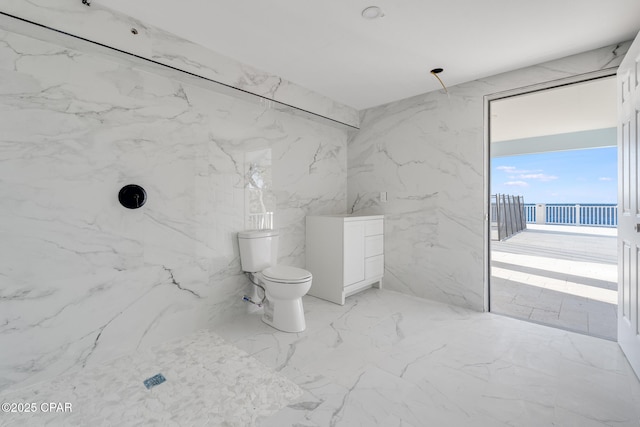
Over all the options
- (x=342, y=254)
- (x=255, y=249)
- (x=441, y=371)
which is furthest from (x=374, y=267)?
(x=441, y=371)

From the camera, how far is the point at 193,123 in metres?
2.28

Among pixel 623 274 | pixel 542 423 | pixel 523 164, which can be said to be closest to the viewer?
pixel 542 423

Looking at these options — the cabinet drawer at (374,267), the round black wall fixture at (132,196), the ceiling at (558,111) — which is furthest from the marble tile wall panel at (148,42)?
the ceiling at (558,111)

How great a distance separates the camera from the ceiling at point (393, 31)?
1.72 meters

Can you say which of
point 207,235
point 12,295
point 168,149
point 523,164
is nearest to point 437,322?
point 207,235

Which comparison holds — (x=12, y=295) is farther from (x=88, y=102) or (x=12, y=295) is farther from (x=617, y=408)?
(x=617, y=408)

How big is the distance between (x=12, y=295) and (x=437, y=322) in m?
2.84

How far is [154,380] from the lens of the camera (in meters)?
1.69

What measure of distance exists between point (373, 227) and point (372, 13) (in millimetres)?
2022

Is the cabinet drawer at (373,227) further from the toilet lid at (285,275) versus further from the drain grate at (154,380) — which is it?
the drain grate at (154,380)

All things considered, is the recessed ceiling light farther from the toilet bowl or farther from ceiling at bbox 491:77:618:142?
ceiling at bbox 491:77:618:142

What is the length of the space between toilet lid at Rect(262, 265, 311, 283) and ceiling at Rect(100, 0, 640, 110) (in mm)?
1714

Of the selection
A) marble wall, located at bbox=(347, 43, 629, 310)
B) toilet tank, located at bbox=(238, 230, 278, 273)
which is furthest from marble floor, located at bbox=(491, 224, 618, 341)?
toilet tank, located at bbox=(238, 230, 278, 273)

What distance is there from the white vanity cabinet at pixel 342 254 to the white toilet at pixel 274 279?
1.84 feet
